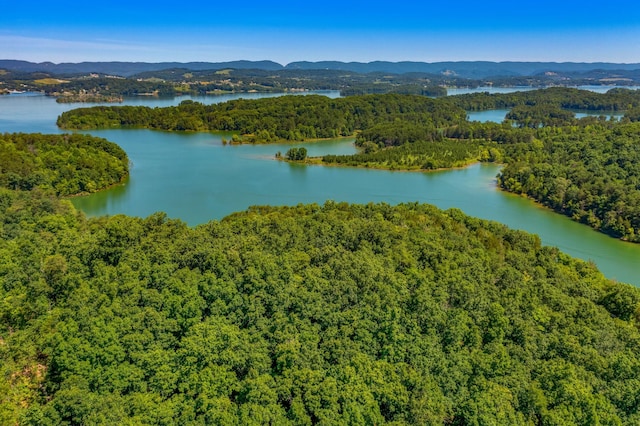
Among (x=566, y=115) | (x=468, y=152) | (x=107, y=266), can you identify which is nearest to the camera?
(x=107, y=266)

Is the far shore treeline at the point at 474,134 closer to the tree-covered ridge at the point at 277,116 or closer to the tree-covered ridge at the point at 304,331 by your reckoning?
the tree-covered ridge at the point at 277,116

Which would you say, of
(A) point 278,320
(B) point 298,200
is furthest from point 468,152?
(A) point 278,320

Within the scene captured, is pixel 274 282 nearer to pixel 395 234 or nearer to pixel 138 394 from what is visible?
pixel 138 394

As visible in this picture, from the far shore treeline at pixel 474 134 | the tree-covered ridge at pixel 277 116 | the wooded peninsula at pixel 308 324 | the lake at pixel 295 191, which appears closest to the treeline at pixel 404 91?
the far shore treeline at pixel 474 134

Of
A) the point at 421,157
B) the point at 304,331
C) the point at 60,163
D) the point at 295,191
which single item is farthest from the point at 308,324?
the point at 421,157

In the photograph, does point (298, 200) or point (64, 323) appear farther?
point (298, 200)

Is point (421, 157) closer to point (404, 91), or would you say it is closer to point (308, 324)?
point (308, 324)
